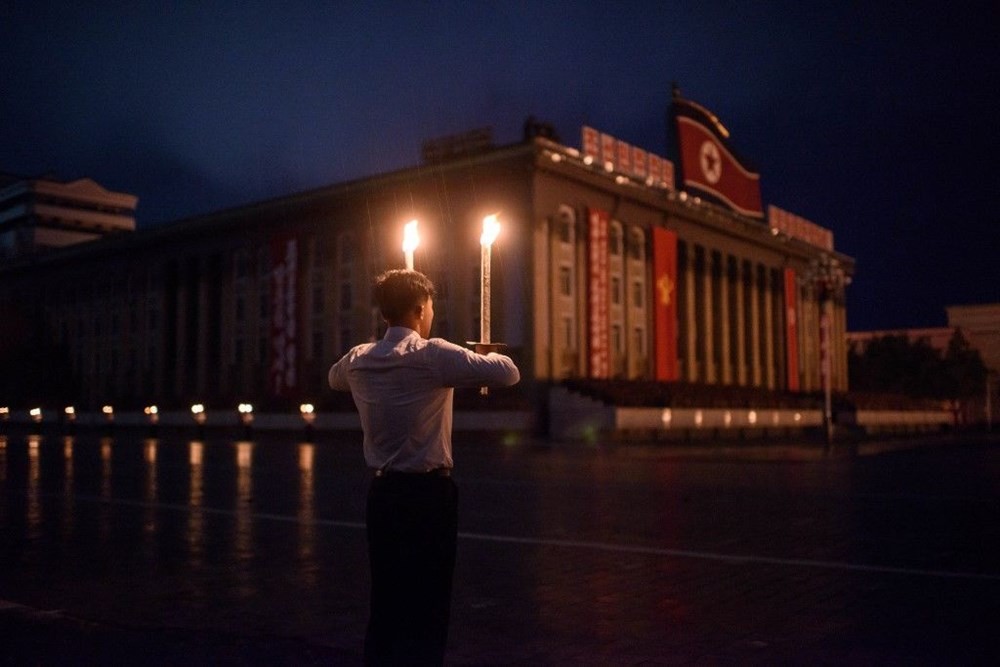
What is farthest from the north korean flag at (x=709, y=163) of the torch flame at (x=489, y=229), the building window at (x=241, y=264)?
the torch flame at (x=489, y=229)

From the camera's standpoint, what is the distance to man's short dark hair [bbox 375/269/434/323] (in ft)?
11.5

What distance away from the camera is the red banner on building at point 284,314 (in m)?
51.7

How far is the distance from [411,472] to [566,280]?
1670 inches

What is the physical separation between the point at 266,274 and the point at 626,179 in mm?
22017

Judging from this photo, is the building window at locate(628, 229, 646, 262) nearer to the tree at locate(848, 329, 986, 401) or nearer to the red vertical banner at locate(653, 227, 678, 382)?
the red vertical banner at locate(653, 227, 678, 382)

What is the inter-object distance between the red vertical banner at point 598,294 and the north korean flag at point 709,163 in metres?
10.4

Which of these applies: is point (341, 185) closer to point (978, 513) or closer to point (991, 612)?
point (978, 513)

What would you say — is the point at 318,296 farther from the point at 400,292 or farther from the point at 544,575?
the point at 400,292

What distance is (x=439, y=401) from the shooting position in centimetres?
348

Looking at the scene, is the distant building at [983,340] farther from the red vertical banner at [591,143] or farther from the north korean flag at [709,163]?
the red vertical banner at [591,143]

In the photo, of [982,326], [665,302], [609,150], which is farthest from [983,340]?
[609,150]

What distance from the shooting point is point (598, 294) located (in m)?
45.7

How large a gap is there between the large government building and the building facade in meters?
0.13

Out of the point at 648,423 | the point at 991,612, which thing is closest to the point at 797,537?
the point at 991,612
